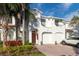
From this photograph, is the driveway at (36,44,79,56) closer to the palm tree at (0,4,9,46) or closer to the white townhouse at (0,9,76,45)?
the white townhouse at (0,9,76,45)

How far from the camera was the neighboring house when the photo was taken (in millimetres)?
4766

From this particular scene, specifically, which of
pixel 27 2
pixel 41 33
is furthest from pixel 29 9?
pixel 41 33

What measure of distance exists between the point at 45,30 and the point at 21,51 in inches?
25.0

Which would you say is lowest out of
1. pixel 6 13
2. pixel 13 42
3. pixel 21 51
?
pixel 21 51

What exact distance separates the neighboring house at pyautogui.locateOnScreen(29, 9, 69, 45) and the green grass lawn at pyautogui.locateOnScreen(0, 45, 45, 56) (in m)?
0.15

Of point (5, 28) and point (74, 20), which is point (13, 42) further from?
point (74, 20)

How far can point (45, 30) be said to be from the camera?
480cm

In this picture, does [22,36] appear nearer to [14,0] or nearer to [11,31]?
[11,31]

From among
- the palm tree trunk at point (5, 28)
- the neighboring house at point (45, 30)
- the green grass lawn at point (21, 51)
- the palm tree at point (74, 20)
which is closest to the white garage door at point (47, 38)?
the neighboring house at point (45, 30)

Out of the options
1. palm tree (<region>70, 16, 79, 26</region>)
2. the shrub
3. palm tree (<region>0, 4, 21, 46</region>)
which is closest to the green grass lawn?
the shrub

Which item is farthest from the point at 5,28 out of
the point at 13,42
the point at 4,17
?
the point at 13,42

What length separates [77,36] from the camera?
4.75 meters

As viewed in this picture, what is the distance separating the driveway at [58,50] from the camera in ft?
15.5

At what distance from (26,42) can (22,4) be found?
2.48ft
